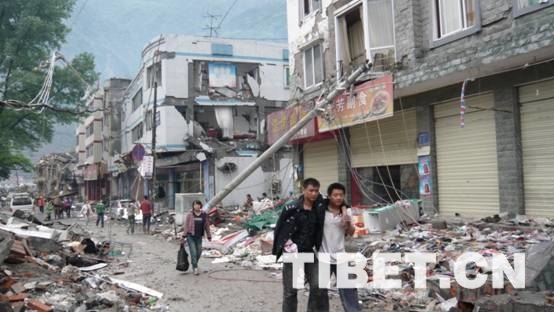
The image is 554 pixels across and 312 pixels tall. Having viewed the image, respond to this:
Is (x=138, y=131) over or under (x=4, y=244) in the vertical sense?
over

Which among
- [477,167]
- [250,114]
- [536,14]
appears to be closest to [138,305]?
[477,167]

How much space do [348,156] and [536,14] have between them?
26.2 feet

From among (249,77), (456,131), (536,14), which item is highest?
(249,77)

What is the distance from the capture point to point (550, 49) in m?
9.34

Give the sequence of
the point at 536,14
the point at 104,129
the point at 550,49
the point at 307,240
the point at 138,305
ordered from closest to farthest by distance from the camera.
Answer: the point at 307,240
the point at 138,305
the point at 550,49
the point at 536,14
the point at 104,129

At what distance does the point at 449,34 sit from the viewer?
1257 cm

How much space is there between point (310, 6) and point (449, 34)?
305 inches

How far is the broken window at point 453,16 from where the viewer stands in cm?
1211

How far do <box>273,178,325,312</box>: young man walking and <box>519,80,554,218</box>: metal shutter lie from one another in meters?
7.06

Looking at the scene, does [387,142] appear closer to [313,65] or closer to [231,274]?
[313,65]

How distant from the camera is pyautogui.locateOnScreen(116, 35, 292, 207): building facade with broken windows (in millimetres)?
31000

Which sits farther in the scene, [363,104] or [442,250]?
[363,104]

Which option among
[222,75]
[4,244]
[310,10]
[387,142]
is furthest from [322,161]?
[222,75]

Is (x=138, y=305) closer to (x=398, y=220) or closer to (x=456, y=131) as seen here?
(x=398, y=220)
